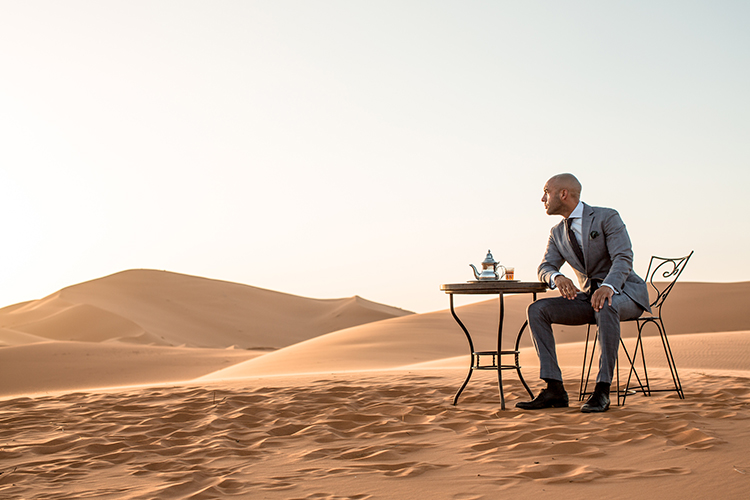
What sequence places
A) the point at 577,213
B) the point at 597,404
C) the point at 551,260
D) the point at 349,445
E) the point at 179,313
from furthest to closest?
the point at 179,313, the point at 551,260, the point at 577,213, the point at 597,404, the point at 349,445

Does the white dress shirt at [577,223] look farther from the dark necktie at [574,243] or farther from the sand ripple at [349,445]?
the sand ripple at [349,445]

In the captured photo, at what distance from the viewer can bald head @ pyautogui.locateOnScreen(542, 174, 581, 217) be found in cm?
439

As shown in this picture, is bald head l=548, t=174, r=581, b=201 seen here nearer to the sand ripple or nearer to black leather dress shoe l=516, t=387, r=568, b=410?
black leather dress shoe l=516, t=387, r=568, b=410

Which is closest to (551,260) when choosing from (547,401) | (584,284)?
(584,284)

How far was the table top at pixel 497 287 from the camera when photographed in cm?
435

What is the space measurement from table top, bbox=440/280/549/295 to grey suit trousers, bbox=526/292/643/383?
11 cm

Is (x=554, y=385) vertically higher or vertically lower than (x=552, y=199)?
lower

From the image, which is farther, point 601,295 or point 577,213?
point 577,213

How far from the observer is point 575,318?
4.29 m

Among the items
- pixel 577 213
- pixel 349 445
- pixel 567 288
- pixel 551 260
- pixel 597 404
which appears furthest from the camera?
pixel 551 260

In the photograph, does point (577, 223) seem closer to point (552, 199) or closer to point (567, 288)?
point (552, 199)

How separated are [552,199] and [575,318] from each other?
2.63ft

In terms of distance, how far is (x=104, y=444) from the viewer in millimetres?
3729

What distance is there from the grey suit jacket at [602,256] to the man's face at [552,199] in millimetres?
114
